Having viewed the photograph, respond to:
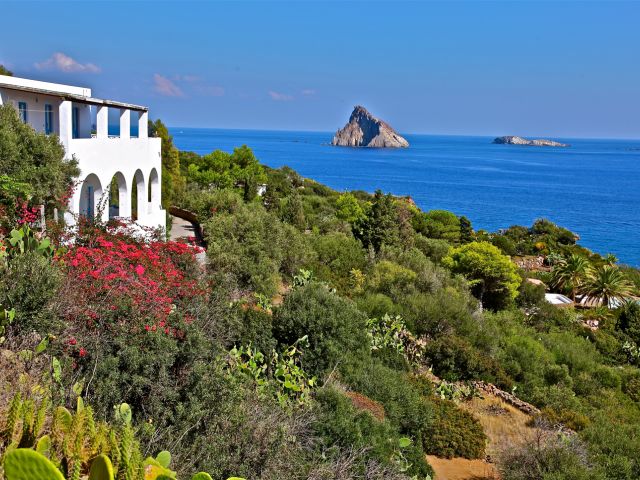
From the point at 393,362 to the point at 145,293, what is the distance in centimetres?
847

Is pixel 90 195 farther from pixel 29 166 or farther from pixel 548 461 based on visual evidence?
pixel 548 461

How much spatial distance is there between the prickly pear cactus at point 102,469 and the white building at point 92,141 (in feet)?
34.2

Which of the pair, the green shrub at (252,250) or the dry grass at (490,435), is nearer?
the dry grass at (490,435)

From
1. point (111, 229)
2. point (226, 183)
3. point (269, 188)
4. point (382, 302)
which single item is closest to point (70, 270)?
point (111, 229)

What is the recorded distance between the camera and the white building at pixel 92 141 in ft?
47.0

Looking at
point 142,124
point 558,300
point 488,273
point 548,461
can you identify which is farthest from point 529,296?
point 548,461

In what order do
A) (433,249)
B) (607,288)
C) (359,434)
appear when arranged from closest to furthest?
(359,434), (433,249), (607,288)

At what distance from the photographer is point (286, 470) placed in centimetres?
779

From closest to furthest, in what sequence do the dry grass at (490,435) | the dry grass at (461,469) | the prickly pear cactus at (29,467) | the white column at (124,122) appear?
the prickly pear cactus at (29,467) → the dry grass at (461,469) → the dry grass at (490,435) → the white column at (124,122)

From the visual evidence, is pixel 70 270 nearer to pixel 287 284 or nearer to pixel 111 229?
pixel 111 229

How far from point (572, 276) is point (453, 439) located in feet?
95.9

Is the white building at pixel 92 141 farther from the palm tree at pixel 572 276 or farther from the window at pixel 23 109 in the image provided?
the palm tree at pixel 572 276

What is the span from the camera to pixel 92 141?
15.1m

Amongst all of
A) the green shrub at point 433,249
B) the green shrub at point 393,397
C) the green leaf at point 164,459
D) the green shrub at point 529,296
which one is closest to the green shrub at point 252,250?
the green shrub at point 393,397
